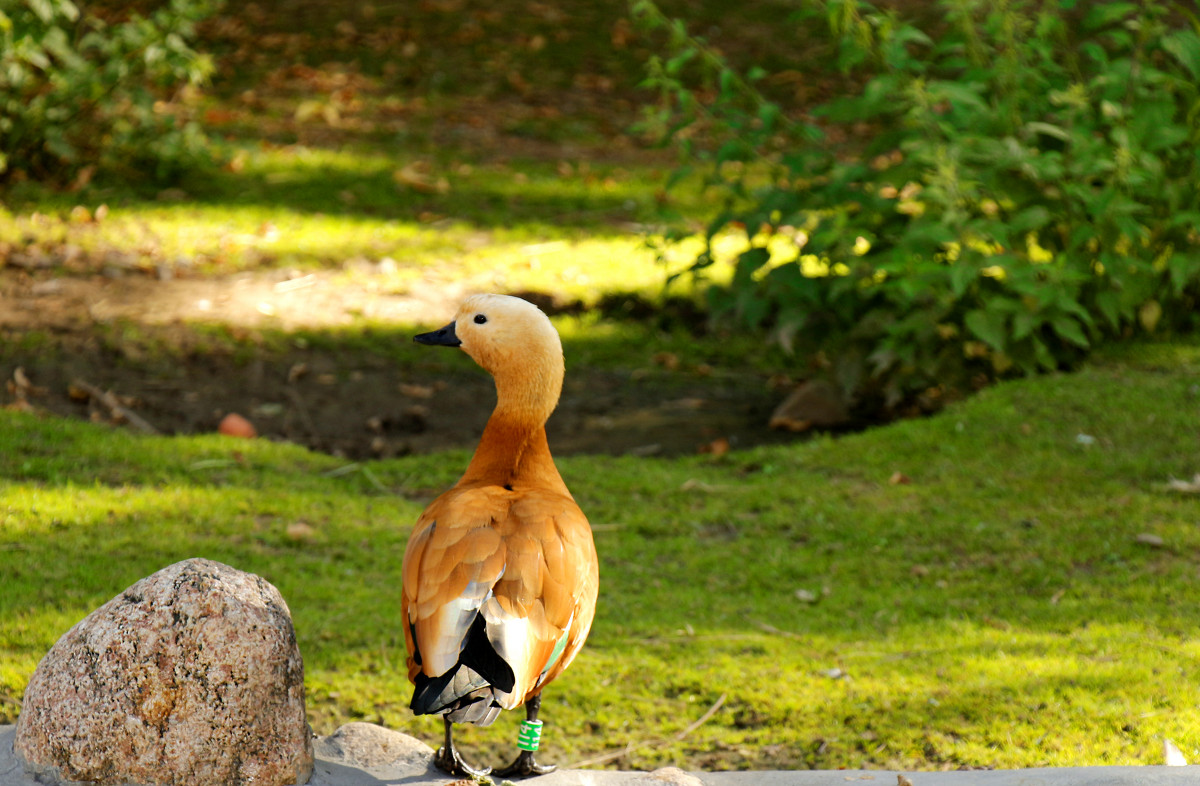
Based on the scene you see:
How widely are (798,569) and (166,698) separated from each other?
8.52ft

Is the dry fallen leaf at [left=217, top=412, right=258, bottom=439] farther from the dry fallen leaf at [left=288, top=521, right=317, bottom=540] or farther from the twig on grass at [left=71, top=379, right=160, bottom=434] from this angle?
the dry fallen leaf at [left=288, top=521, right=317, bottom=540]

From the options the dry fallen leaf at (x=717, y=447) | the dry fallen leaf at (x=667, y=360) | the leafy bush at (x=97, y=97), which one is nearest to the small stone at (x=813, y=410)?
the dry fallen leaf at (x=717, y=447)

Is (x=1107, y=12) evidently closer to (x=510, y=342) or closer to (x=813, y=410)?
(x=813, y=410)

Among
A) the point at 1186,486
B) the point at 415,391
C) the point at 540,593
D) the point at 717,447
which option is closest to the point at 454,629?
the point at 540,593

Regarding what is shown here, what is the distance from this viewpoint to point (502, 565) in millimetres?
2553

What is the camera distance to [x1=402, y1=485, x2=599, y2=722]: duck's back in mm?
2363

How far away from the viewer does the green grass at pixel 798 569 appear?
Result: 10.9 feet

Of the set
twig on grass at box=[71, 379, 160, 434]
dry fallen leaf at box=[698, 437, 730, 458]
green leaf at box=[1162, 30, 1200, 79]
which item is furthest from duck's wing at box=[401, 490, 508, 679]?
green leaf at box=[1162, 30, 1200, 79]

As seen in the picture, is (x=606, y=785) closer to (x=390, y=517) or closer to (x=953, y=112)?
(x=390, y=517)

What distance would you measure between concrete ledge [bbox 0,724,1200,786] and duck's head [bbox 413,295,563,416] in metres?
0.90

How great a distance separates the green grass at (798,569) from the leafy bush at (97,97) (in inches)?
137

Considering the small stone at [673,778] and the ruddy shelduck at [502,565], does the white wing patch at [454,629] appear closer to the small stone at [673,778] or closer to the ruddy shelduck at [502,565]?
the ruddy shelduck at [502,565]

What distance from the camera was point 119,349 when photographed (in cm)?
623

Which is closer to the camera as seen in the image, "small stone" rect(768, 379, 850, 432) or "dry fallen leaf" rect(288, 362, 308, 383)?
"small stone" rect(768, 379, 850, 432)
